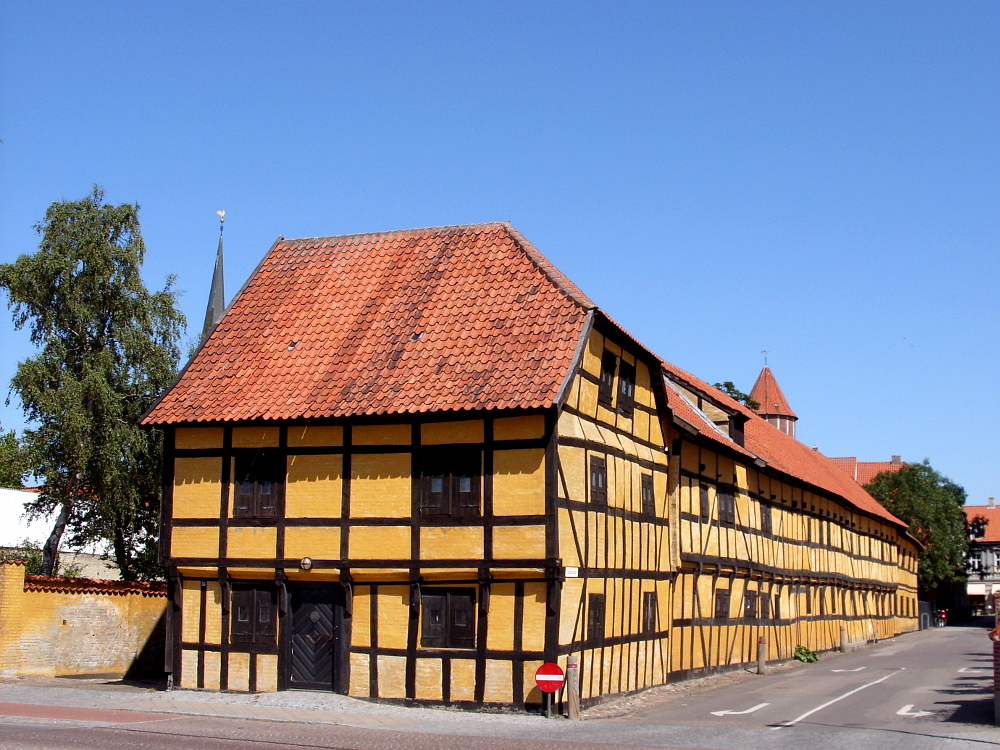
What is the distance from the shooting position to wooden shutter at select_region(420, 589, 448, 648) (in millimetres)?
19109

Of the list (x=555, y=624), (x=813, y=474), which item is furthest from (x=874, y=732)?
(x=813, y=474)

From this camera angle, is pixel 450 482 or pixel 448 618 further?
pixel 450 482

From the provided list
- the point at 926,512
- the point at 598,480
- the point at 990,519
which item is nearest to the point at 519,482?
the point at 598,480

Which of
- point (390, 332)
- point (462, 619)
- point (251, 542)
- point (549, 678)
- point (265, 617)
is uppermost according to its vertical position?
point (390, 332)

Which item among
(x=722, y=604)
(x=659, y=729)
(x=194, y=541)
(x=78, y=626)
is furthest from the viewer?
(x=722, y=604)

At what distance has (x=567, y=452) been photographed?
63.5ft

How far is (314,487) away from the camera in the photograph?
20266 millimetres

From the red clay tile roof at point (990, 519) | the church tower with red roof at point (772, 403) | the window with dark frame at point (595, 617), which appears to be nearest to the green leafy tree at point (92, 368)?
the window with dark frame at point (595, 617)

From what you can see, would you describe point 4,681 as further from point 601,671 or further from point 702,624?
point 702,624

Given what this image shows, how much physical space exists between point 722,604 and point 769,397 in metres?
55.7

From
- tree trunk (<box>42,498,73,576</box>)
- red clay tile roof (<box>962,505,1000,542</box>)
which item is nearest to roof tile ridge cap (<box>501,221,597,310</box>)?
tree trunk (<box>42,498,73,576</box>)

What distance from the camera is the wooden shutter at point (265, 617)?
2034 cm

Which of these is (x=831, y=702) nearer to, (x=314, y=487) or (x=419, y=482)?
(x=419, y=482)

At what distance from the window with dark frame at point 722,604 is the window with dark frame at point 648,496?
5.70m
